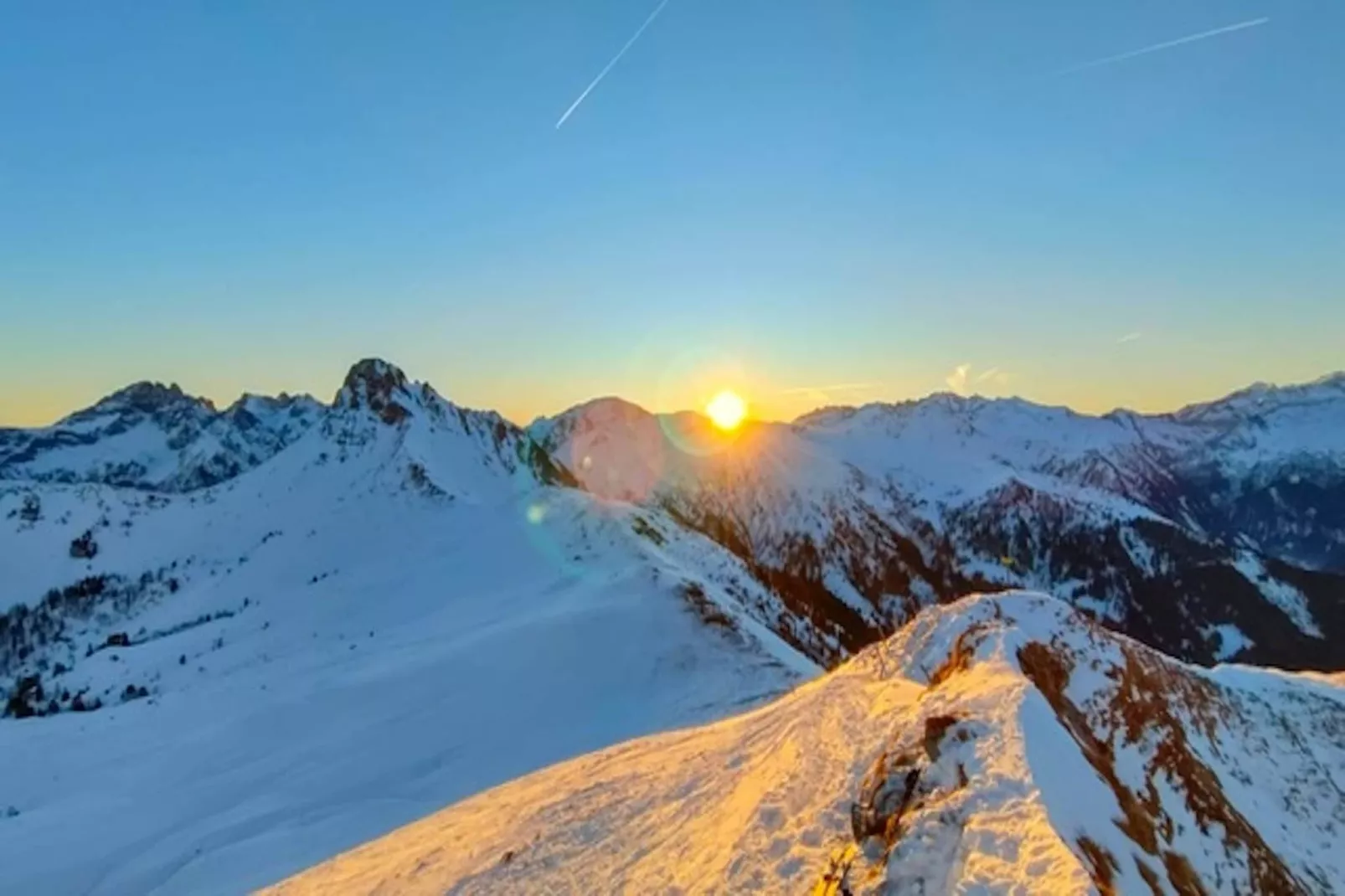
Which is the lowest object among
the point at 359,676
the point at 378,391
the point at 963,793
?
the point at 359,676

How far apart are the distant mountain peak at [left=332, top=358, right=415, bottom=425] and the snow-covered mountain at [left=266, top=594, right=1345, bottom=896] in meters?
108

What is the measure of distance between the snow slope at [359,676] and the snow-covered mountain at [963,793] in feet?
37.8

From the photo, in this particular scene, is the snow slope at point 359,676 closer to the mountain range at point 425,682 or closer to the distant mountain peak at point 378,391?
the mountain range at point 425,682

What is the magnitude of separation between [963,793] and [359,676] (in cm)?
4758

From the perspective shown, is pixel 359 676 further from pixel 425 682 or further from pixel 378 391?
pixel 378 391

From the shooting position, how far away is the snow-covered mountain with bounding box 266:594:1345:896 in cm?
1296

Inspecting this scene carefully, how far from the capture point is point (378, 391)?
436 feet

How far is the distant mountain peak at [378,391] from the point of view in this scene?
129 m

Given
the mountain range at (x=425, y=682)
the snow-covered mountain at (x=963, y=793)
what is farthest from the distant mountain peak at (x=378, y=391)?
the snow-covered mountain at (x=963, y=793)

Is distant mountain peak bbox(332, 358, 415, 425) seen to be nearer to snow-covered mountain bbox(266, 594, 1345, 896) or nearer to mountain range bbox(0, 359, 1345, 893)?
mountain range bbox(0, 359, 1345, 893)

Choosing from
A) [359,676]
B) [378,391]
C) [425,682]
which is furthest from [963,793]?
[378,391]

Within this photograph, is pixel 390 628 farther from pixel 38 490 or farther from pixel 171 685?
pixel 38 490

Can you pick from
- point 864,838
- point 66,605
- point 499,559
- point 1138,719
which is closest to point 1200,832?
point 1138,719

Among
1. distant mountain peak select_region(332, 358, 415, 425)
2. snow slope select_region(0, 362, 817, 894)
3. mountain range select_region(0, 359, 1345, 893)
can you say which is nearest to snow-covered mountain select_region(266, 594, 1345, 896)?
mountain range select_region(0, 359, 1345, 893)
